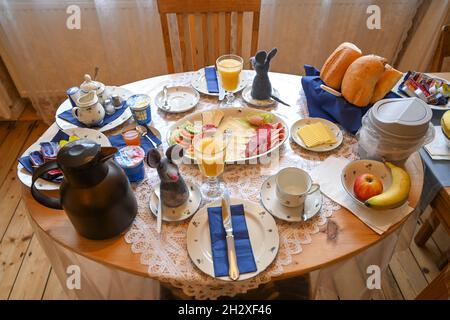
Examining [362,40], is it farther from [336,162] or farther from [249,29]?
[336,162]

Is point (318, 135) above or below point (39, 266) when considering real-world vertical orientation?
above

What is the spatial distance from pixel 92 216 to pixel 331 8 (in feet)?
6.03

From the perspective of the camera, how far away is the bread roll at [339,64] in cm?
108

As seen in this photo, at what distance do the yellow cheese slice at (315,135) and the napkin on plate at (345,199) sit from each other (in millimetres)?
63

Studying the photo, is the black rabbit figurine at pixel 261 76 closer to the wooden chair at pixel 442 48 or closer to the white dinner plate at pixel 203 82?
the white dinner plate at pixel 203 82

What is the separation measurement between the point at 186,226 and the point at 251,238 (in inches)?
6.3

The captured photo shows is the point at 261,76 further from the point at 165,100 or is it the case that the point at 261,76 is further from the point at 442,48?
the point at 442,48

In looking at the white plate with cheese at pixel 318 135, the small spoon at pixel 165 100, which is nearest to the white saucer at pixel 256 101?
the white plate with cheese at pixel 318 135

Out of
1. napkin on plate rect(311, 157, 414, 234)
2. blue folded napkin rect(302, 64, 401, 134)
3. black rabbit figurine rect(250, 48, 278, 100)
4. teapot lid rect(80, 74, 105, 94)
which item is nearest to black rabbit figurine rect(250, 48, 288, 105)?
black rabbit figurine rect(250, 48, 278, 100)

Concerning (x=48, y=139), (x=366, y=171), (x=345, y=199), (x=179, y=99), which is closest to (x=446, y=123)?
(x=366, y=171)

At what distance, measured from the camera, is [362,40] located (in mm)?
2066

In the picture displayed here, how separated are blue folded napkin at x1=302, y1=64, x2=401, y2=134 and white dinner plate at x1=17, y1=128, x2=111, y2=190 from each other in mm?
684

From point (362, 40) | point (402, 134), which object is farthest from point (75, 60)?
point (402, 134)

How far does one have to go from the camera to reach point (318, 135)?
99 centimetres
